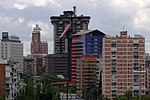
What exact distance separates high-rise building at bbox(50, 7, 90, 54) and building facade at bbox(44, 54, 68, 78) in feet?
18.1

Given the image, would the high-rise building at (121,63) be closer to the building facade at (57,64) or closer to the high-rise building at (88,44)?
the high-rise building at (88,44)

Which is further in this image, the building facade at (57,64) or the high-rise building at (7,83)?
the building facade at (57,64)

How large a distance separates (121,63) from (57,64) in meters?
80.0

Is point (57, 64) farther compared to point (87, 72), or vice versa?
point (57, 64)

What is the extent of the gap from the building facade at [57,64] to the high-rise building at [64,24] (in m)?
5.52

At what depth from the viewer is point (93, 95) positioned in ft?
296

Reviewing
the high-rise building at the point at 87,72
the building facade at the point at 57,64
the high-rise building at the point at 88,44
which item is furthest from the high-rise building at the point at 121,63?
the building facade at the point at 57,64

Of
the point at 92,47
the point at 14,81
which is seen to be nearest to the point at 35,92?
the point at 14,81

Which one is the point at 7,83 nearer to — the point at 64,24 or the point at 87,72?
the point at 87,72

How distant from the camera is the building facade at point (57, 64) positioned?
16725cm

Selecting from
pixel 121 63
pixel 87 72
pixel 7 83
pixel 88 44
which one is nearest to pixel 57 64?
pixel 88 44

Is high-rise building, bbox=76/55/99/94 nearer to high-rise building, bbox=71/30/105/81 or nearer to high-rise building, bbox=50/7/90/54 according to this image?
high-rise building, bbox=71/30/105/81

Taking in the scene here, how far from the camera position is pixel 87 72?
11175 cm

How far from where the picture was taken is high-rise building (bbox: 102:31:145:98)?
89375 mm
